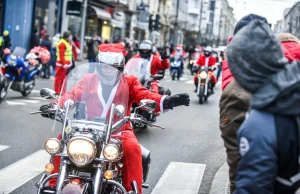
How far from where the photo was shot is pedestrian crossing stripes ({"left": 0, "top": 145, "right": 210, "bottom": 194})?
23.3 ft

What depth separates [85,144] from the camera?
4.26m

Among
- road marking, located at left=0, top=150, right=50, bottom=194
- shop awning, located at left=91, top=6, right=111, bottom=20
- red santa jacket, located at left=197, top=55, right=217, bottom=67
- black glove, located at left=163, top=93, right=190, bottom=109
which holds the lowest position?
road marking, located at left=0, top=150, right=50, bottom=194

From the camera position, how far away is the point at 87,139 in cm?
427

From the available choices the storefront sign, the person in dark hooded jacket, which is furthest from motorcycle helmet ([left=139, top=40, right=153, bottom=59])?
the storefront sign

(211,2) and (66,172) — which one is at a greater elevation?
(211,2)

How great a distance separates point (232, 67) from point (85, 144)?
1646 mm

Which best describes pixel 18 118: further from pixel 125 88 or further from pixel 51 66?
pixel 51 66

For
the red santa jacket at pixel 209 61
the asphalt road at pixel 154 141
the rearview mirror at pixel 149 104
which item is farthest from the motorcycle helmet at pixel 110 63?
the red santa jacket at pixel 209 61

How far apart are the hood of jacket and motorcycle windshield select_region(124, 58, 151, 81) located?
8.57 m

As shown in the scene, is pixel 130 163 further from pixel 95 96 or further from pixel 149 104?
pixel 95 96

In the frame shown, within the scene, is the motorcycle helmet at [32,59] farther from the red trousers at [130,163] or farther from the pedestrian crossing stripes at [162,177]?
the red trousers at [130,163]

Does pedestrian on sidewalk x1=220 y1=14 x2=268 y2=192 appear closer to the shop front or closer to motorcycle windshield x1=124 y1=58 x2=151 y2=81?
motorcycle windshield x1=124 y1=58 x2=151 y2=81

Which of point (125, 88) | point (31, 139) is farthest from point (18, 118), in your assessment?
point (125, 88)

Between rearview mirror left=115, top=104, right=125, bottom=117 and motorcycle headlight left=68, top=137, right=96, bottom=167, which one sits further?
rearview mirror left=115, top=104, right=125, bottom=117
